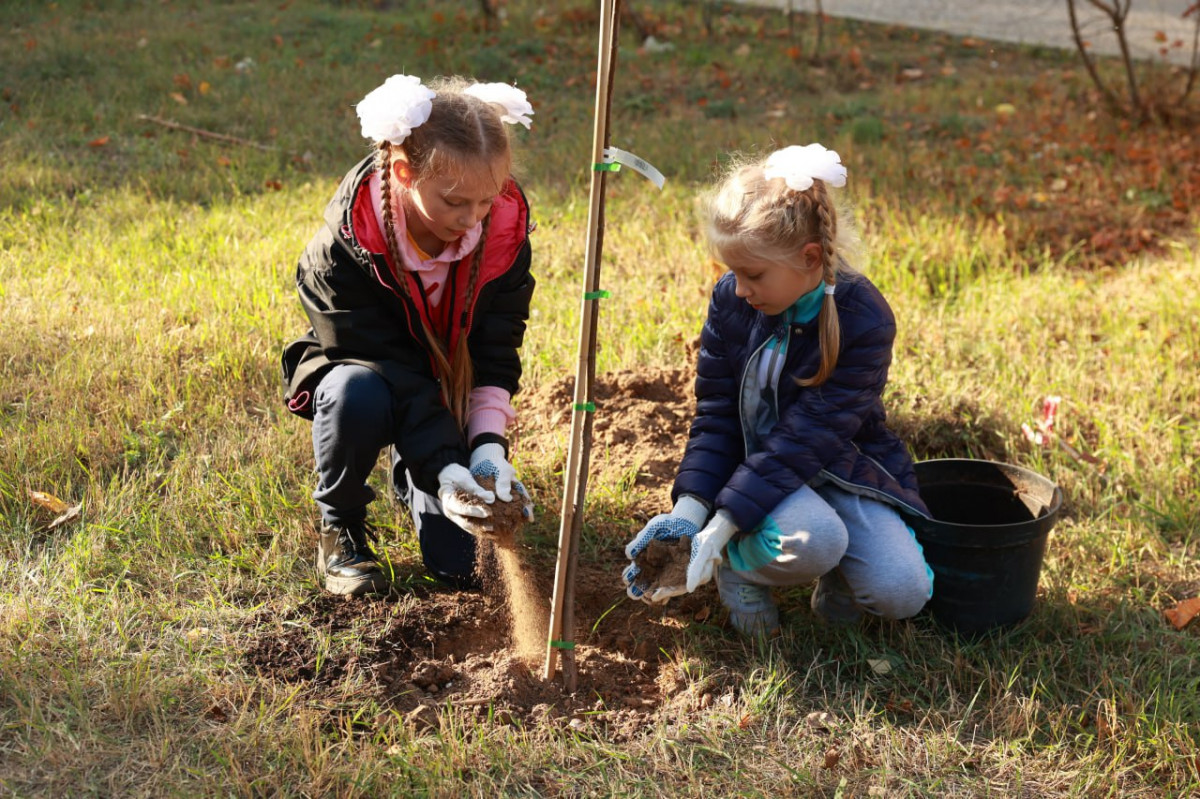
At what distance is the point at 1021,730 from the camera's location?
2387mm

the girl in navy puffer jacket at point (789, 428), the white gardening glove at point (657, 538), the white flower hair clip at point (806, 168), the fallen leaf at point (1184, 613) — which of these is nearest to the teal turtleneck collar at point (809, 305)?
the girl in navy puffer jacket at point (789, 428)

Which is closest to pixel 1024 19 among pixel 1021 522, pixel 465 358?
pixel 1021 522

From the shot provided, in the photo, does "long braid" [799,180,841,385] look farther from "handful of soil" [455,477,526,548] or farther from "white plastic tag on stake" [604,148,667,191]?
"handful of soil" [455,477,526,548]

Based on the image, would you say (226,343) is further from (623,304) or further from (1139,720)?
(1139,720)

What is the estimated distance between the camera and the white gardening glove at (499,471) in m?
2.48

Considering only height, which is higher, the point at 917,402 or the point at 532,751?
the point at 917,402

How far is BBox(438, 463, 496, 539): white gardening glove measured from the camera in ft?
7.93

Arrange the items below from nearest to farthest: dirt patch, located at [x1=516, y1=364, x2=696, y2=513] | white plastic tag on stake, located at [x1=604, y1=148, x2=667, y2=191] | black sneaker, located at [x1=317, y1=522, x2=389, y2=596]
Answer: white plastic tag on stake, located at [x1=604, y1=148, x2=667, y2=191] < black sneaker, located at [x1=317, y1=522, x2=389, y2=596] < dirt patch, located at [x1=516, y1=364, x2=696, y2=513]

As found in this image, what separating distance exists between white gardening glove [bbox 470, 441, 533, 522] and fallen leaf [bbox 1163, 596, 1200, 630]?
1572 millimetres

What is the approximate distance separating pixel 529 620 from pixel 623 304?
1.81 m

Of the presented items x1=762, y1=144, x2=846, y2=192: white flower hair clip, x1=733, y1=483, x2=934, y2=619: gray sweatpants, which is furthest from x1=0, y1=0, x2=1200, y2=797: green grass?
x1=762, y1=144, x2=846, y2=192: white flower hair clip

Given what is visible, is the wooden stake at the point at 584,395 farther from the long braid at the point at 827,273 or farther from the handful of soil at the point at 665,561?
the long braid at the point at 827,273

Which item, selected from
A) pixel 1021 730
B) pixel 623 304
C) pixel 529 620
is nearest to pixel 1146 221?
pixel 623 304

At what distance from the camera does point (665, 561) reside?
7.94ft
